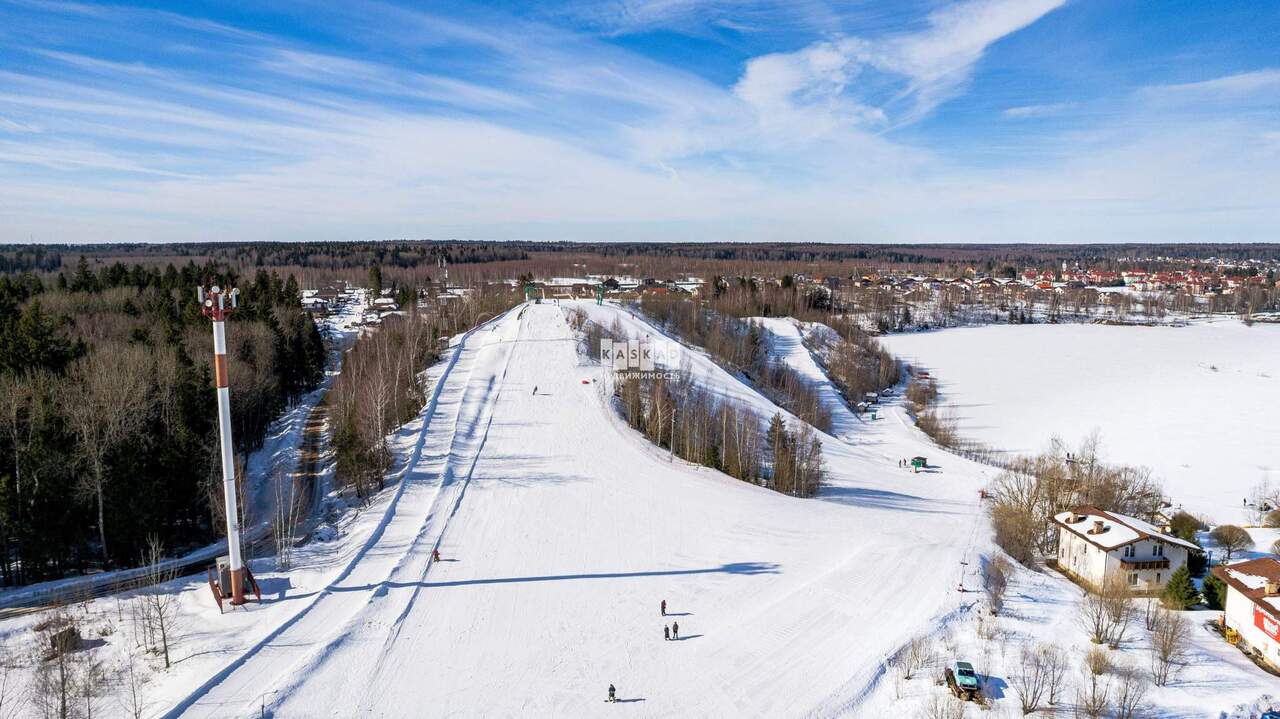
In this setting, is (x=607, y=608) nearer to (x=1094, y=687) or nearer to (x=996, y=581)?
(x=1094, y=687)

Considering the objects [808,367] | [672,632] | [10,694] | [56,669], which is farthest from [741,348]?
[10,694]

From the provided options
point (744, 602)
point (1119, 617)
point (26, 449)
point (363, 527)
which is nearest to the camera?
point (1119, 617)

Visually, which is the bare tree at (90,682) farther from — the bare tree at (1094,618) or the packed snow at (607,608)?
the bare tree at (1094,618)

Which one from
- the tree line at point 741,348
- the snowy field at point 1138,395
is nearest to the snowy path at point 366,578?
the tree line at point 741,348

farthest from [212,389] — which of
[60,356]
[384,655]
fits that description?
[384,655]

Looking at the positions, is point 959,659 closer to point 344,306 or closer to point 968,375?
point 968,375

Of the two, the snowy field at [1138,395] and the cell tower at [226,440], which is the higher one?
the cell tower at [226,440]
